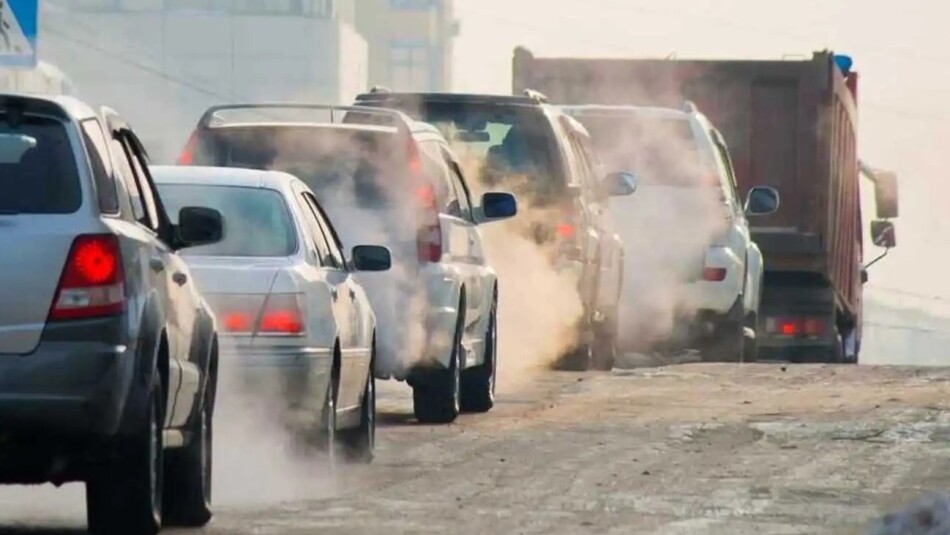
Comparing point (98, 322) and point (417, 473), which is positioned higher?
point (98, 322)

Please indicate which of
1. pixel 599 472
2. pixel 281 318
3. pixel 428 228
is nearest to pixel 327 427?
pixel 281 318

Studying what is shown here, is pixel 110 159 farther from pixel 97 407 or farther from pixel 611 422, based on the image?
pixel 611 422

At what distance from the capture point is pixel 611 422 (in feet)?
59.2

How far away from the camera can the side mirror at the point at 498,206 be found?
19.8 metres

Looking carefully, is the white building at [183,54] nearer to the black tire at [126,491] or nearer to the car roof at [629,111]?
the car roof at [629,111]

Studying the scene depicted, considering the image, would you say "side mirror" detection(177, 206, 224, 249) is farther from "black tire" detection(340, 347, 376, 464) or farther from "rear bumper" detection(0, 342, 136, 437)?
"black tire" detection(340, 347, 376, 464)

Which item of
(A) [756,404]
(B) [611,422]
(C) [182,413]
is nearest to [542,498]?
(C) [182,413]

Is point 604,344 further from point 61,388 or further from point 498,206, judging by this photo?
point 61,388

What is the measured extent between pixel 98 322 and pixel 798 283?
2082 centimetres

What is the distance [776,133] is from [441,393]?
43.3 ft

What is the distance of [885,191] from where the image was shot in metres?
40.3

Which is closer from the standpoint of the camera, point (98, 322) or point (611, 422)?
point (98, 322)

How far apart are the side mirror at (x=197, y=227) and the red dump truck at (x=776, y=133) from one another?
1872 centimetres

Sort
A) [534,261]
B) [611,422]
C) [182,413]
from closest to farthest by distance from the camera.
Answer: [182,413], [611,422], [534,261]
